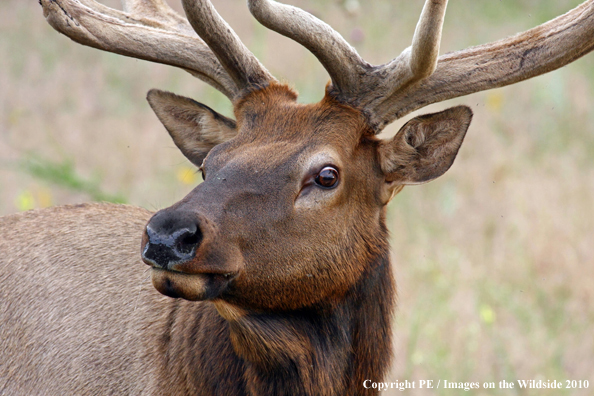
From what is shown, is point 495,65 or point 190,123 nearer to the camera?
point 495,65

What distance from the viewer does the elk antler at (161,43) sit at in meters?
4.48

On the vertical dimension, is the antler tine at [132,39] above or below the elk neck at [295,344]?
above

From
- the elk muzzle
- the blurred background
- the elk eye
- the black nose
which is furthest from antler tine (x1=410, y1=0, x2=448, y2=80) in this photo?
the blurred background

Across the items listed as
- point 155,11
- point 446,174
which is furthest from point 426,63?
point 446,174

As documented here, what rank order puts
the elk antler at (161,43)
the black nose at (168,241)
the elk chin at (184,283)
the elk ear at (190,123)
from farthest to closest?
1. the elk ear at (190,123)
2. the elk antler at (161,43)
3. the elk chin at (184,283)
4. the black nose at (168,241)

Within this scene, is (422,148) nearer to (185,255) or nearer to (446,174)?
(185,255)

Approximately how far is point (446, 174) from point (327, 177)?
652 cm

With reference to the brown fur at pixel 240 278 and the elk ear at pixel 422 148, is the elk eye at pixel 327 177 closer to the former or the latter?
the brown fur at pixel 240 278

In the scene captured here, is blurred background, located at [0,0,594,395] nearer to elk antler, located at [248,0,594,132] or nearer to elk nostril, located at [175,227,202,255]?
elk antler, located at [248,0,594,132]

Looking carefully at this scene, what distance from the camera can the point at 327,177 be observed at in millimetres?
4016

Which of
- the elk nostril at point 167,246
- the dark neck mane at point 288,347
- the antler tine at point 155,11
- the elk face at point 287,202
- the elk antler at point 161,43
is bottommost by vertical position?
the dark neck mane at point 288,347

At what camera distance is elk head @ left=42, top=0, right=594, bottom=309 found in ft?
12.0

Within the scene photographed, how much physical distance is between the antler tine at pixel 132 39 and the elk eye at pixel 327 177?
1.04m

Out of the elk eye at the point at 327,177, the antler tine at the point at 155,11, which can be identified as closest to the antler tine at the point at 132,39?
the antler tine at the point at 155,11
